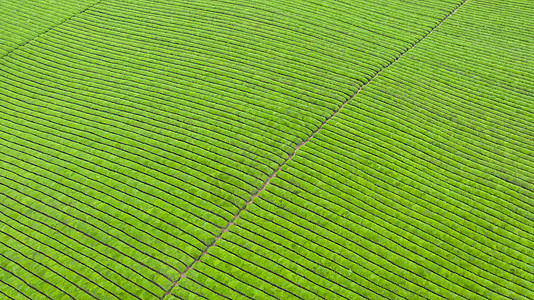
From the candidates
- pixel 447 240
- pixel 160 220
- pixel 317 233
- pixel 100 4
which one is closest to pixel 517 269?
pixel 447 240

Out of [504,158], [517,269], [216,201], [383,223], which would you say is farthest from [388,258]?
[504,158]

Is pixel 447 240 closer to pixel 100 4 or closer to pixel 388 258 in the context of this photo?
pixel 388 258

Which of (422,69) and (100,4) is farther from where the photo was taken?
(100,4)

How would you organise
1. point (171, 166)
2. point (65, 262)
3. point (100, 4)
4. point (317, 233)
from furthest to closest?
point (100, 4) < point (171, 166) < point (317, 233) < point (65, 262)

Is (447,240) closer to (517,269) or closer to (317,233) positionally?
(517,269)

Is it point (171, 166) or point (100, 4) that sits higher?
point (100, 4)

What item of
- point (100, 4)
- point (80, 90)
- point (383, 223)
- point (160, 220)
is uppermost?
point (100, 4)

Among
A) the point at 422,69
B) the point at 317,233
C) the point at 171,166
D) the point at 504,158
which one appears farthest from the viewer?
the point at 422,69
